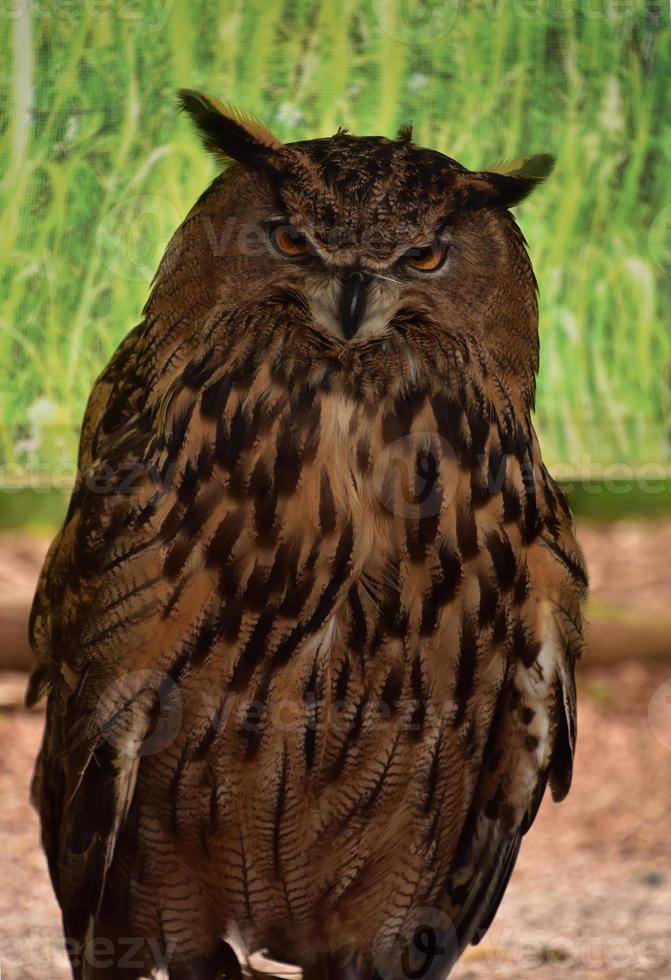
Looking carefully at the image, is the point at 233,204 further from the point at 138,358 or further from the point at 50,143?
the point at 50,143

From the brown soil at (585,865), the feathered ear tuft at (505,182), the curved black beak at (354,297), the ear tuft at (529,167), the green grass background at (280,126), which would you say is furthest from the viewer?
the brown soil at (585,865)

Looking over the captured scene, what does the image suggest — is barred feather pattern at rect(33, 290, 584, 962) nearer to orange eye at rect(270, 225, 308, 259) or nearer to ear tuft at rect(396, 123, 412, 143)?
orange eye at rect(270, 225, 308, 259)

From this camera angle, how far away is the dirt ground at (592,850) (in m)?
2.21

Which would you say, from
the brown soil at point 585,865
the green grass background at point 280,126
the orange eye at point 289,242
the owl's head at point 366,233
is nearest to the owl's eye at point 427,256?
the owl's head at point 366,233

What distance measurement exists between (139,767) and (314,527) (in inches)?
16.0

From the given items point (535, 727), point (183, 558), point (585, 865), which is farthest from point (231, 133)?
point (585, 865)

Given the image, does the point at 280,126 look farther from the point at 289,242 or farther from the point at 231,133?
the point at 289,242

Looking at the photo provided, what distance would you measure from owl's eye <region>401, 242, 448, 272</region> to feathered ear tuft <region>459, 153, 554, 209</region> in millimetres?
70

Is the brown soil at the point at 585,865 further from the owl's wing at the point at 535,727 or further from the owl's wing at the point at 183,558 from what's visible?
the owl's wing at the point at 183,558

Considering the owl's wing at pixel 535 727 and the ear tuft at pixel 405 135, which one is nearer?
the ear tuft at pixel 405 135

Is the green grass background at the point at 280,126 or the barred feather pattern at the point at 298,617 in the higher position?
the green grass background at the point at 280,126

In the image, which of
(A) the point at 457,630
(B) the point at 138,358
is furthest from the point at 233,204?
(A) the point at 457,630

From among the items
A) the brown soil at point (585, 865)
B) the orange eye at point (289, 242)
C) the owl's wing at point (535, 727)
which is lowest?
the brown soil at point (585, 865)

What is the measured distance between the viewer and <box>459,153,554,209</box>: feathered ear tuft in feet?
4.53
